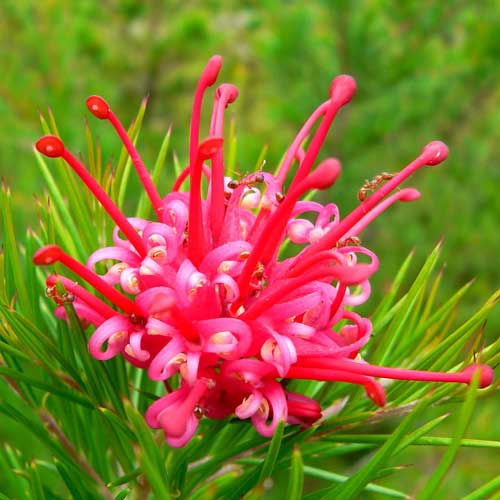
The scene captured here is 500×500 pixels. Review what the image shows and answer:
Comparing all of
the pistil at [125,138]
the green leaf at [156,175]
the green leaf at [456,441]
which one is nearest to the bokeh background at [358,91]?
the green leaf at [156,175]

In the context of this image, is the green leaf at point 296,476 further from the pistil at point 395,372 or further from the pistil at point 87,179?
the pistil at point 87,179

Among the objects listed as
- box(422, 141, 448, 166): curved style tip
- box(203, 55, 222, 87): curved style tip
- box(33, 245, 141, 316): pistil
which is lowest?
box(33, 245, 141, 316): pistil

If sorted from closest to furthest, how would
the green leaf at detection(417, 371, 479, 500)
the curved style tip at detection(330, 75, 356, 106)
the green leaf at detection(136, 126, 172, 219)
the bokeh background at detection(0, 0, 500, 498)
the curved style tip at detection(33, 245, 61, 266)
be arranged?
the green leaf at detection(417, 371, 479, 500)
the curved style tip at detection(33, 245, 61, 266)
the curved style tip at detection(330, 75, 356, 106)
the green leaf at detection(136, 126, 172, 219)
the bokeh background at detection(0, 0, 500, 498)

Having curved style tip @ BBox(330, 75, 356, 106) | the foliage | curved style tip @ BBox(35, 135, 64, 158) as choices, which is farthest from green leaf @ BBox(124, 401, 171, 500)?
curved style tip @ BBox(330, 75, 356, 106)

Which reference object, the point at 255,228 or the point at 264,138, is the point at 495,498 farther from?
the point at 264,138

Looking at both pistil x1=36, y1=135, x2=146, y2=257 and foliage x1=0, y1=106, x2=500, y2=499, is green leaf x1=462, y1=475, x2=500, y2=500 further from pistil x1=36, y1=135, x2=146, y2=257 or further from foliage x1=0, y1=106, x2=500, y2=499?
pistil x1=36, y1=135, x2=146, y2=257

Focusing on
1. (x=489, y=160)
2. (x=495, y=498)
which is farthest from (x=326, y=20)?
(x=495, y=498)

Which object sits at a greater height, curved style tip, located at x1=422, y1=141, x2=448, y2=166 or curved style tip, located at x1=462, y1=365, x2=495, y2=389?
curved style tip, located at x1=422, y1=141, x2=448, y2=166
